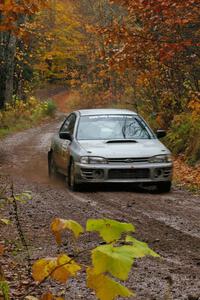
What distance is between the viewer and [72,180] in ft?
42.9

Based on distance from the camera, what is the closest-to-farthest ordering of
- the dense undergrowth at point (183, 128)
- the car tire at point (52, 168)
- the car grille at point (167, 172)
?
the car grille at point (167, 172) → the car tire at point (52, 168) → the dense undergrowth at point (183, 128)

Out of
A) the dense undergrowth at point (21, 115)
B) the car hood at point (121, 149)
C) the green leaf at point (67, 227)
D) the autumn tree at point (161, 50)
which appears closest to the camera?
the green leaf at point (67, 227)

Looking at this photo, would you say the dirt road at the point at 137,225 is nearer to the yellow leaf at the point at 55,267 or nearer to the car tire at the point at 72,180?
the car tire at the point at 72,180

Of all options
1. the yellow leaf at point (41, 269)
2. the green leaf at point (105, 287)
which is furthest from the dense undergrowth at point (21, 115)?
the green leaf at point (105, 287)

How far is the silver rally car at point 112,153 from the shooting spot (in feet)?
41.7

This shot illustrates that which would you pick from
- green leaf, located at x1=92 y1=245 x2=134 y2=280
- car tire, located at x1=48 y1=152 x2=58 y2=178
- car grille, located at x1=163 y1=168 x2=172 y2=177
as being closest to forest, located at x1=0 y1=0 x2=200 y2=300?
green leaf, located at x1=92 y1=245 x2=134 y2=280

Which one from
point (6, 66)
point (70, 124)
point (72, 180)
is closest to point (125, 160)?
point (72, 180)

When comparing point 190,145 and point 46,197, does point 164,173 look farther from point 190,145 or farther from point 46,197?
point 190,145

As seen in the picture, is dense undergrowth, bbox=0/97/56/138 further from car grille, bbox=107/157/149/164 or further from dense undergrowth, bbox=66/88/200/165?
car grille, bbox=107/157/149/164

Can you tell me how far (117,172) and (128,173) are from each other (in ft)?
0.68

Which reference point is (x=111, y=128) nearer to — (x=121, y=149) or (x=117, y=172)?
(x=121, y=149)

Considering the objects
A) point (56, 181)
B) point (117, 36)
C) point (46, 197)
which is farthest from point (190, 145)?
point (46, 197)

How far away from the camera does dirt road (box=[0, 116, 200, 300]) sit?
19.3 ft

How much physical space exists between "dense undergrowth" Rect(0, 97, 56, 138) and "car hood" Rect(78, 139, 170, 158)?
1778 cm
